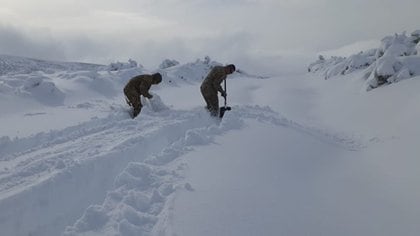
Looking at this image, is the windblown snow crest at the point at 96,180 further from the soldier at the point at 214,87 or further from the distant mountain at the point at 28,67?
the distant mountain at the point at 28,67

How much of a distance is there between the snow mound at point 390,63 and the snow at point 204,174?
257cm

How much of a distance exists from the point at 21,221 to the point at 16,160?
232 cm

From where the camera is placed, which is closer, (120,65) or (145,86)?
(145,86)

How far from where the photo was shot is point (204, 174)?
6.08m

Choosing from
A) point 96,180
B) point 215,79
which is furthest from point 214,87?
point 96,180

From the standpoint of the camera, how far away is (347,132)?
12305mm

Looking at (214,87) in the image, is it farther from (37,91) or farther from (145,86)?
(37,91)

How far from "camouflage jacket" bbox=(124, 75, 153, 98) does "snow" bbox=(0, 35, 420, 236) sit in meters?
0.42

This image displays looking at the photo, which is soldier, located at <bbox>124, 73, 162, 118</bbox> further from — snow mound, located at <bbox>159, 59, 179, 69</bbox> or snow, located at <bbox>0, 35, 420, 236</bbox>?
snow mound, located at <bbox>159, 59, 179, 69</bbox>

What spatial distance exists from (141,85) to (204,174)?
6617 millimetres

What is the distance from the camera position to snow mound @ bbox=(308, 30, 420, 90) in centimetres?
1566

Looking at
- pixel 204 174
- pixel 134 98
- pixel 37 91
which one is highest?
pixel 134 98

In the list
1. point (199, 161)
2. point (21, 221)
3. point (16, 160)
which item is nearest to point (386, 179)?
point (199, 161)

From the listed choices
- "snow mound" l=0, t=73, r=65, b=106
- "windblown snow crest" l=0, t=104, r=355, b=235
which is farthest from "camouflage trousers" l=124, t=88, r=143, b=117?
"snow mound" l=0, t=73, r=65, b=106
